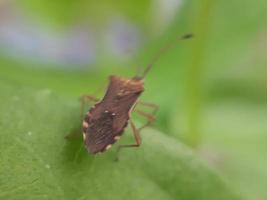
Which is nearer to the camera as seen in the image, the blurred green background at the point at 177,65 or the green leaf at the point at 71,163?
the green leaf at the point at 71,163

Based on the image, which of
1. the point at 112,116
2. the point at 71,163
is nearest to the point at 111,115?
the point at 112,116

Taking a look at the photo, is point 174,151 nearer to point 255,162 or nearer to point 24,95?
point 24,95

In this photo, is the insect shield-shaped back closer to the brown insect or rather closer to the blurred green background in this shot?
the brown insect

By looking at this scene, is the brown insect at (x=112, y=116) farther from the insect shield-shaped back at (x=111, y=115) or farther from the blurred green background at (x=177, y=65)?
the blurred green background at (x=177, y=65)

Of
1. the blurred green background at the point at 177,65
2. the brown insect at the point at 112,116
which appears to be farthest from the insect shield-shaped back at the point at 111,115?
the blurred green background at the point at 177,65

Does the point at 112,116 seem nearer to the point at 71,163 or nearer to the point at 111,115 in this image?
the point at 111,115
